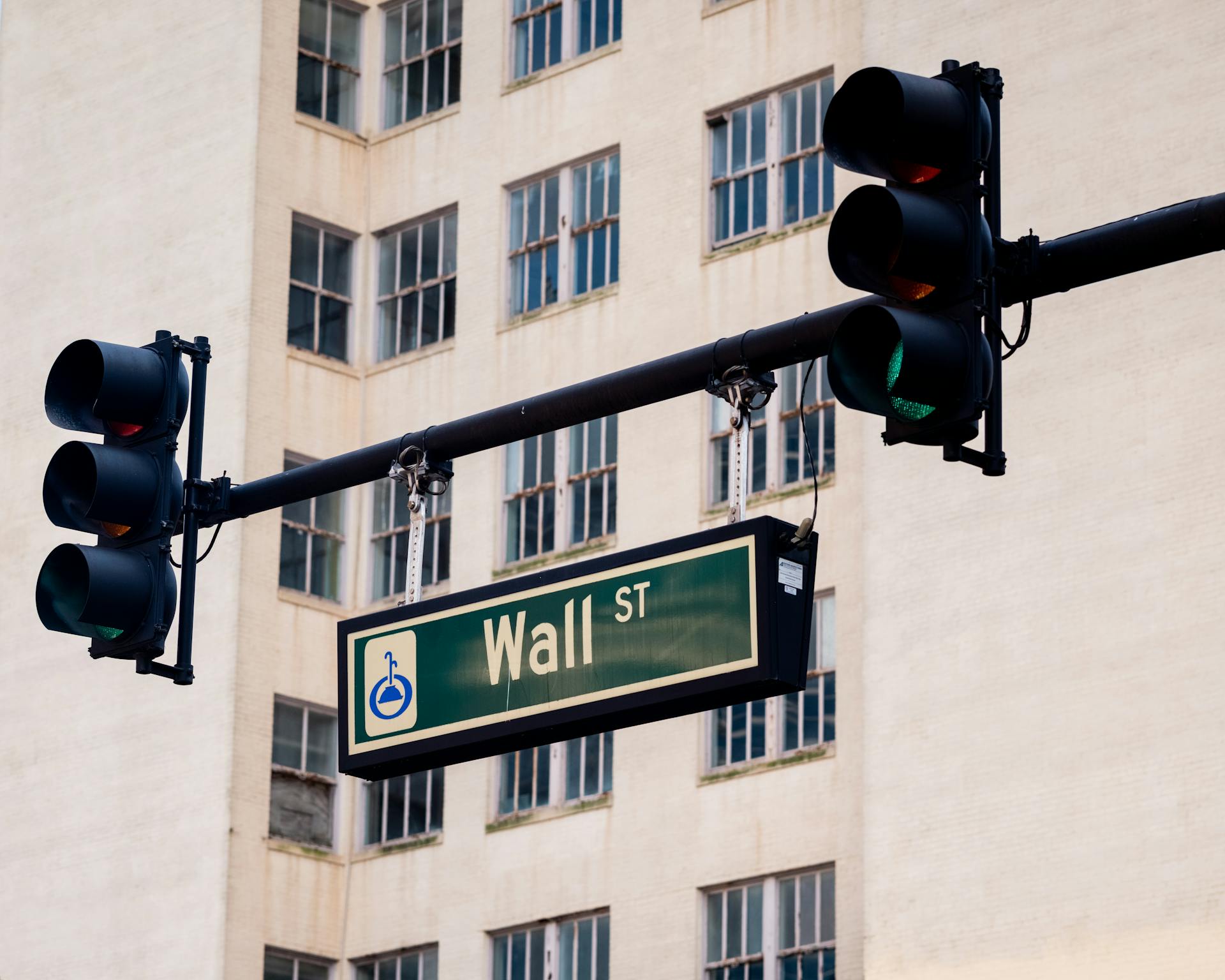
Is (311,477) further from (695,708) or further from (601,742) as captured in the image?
(601,742)

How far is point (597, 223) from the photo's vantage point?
108 ft

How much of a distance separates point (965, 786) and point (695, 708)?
17189mm

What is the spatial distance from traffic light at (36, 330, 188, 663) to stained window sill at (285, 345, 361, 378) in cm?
2462

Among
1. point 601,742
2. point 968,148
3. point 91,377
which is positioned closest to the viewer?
point 968,148

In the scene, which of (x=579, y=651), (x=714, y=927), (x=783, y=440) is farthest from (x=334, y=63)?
(x=579, y=651)

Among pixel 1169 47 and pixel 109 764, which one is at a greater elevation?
pixel 1169 47

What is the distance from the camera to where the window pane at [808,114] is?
3083 cm

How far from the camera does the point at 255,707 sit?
108ft

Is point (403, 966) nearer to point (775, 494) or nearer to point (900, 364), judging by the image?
point (775, 494)

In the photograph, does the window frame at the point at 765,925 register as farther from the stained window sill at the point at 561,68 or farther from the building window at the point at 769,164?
the stained window sill at the point at 561,68

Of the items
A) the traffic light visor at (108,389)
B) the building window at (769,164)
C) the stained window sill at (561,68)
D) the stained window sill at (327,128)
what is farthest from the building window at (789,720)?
the traffic light visor at (108,389)

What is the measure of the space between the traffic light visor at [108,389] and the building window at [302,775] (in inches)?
903

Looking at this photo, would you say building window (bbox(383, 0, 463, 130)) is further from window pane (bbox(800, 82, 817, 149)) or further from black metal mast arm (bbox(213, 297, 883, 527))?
black metal mast arm (bbox(213, 297, 883, 527))

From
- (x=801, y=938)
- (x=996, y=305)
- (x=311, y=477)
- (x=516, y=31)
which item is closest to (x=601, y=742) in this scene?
(x=801, y=938)
